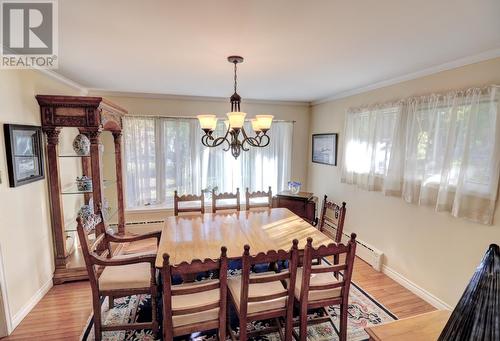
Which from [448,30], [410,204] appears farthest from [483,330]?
[410,204]

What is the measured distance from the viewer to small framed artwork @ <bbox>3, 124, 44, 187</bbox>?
6.76 ft

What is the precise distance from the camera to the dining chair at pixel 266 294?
1614 mm

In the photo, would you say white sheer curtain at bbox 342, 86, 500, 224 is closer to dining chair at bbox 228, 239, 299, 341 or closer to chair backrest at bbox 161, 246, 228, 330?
dining chair at bbox 228, 239, 299, 341

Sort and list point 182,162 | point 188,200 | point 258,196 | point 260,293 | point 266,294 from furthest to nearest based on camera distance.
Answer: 1. point 182,162
2. point 258,196
3. point 188,200
4. point 260,293
5. point 266,294

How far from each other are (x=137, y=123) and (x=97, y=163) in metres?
1.43

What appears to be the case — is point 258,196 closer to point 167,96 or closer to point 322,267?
point 322,267

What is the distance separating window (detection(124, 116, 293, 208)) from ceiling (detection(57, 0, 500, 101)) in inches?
49.1

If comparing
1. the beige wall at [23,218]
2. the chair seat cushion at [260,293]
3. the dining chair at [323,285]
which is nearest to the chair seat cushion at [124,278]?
the chair seat cushion at [260,293]

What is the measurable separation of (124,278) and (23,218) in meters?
1.17

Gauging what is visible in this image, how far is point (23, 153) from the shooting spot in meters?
2.23

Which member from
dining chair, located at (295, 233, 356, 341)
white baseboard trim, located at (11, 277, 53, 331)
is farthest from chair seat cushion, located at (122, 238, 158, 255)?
dining chair, located at (295, 233, 356, 341)

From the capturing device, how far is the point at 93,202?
284cm

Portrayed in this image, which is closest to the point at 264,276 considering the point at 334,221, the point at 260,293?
the point at 260,293

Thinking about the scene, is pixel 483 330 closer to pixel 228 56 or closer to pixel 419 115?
Result: pixel 228 56
